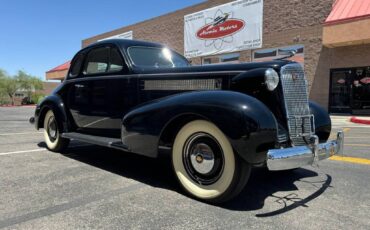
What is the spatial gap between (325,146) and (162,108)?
182 cm

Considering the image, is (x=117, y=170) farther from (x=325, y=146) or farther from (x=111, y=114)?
(x=325, y=146)

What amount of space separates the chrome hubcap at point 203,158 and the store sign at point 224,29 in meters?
17.5

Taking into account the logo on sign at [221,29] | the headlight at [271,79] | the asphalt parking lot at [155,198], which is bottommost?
the asphalt parking lot at [155,198]

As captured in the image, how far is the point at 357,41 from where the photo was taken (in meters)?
15.3

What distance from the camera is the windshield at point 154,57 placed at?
5.01 m

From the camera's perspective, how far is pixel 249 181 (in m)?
4.20

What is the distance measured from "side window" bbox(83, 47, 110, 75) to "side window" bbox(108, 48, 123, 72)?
0.12 m

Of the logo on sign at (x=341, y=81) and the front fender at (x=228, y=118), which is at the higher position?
the logo on sign at (x=341, y=81)

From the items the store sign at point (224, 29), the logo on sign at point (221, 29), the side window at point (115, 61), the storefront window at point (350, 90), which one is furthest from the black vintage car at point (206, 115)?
the logo on sign at point (221, 29)

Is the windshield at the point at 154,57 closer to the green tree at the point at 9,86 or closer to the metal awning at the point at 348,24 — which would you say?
the metal awning at the point at 348,24

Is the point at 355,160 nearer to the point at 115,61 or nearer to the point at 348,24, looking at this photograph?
the point at 115,61

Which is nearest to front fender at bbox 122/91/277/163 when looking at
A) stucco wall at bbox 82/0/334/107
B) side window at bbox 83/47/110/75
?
side window at bbox 83/47/110/75

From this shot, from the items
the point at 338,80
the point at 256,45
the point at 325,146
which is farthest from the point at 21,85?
the point at 325,146

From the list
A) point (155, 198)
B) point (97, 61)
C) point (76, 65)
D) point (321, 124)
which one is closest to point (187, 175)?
point (155, 198)
